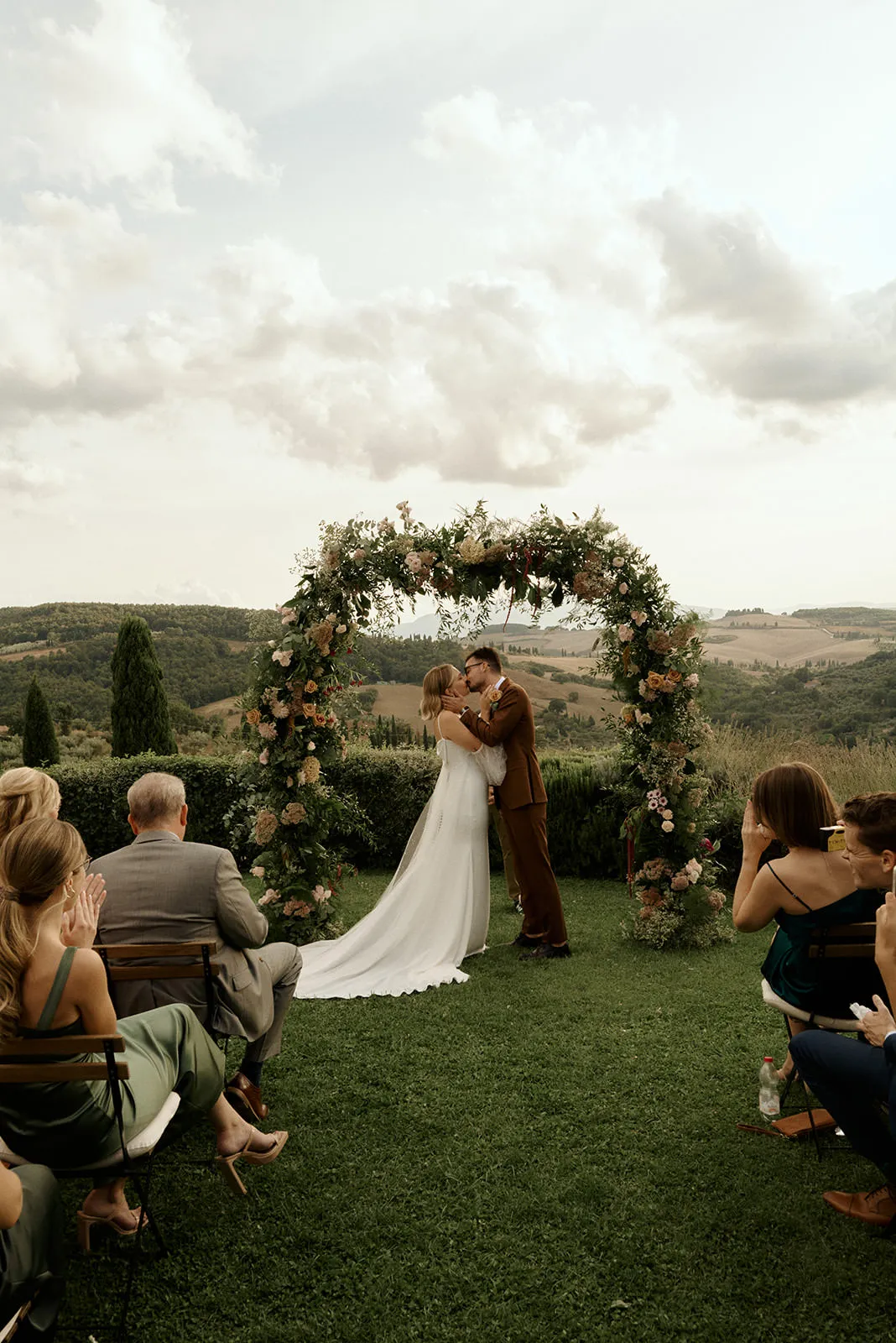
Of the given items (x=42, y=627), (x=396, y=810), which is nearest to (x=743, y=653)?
(x=396, y=810)

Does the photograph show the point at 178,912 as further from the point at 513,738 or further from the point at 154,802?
the point at 513,738

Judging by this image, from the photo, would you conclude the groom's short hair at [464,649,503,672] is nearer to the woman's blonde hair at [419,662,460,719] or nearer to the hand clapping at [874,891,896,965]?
the woman's blonde hair at [419,662,460,719]

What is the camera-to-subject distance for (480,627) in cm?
721

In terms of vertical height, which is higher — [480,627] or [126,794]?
[480,627]

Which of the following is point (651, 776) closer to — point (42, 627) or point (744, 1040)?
point (744, 1040)

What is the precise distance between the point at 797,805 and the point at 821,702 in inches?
561

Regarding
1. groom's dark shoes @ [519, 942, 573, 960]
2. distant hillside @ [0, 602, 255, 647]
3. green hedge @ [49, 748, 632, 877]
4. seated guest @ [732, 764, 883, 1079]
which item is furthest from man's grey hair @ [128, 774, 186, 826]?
distant hillside @ [0, 602, 255, 647]

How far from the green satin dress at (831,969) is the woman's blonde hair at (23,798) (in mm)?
3046

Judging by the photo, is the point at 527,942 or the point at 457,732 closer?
the point at 457,732

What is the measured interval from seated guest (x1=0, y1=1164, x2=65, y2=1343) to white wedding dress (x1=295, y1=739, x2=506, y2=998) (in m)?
3.52

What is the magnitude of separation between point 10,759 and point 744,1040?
56.7 ft

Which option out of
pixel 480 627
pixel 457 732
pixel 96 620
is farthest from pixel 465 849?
pixel 96 620

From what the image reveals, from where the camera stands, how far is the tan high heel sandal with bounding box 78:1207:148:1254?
2990 mm

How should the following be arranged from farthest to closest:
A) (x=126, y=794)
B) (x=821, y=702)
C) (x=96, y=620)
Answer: (x=96, y=620) < (x=821, y=702) < (x=126, y=794)
